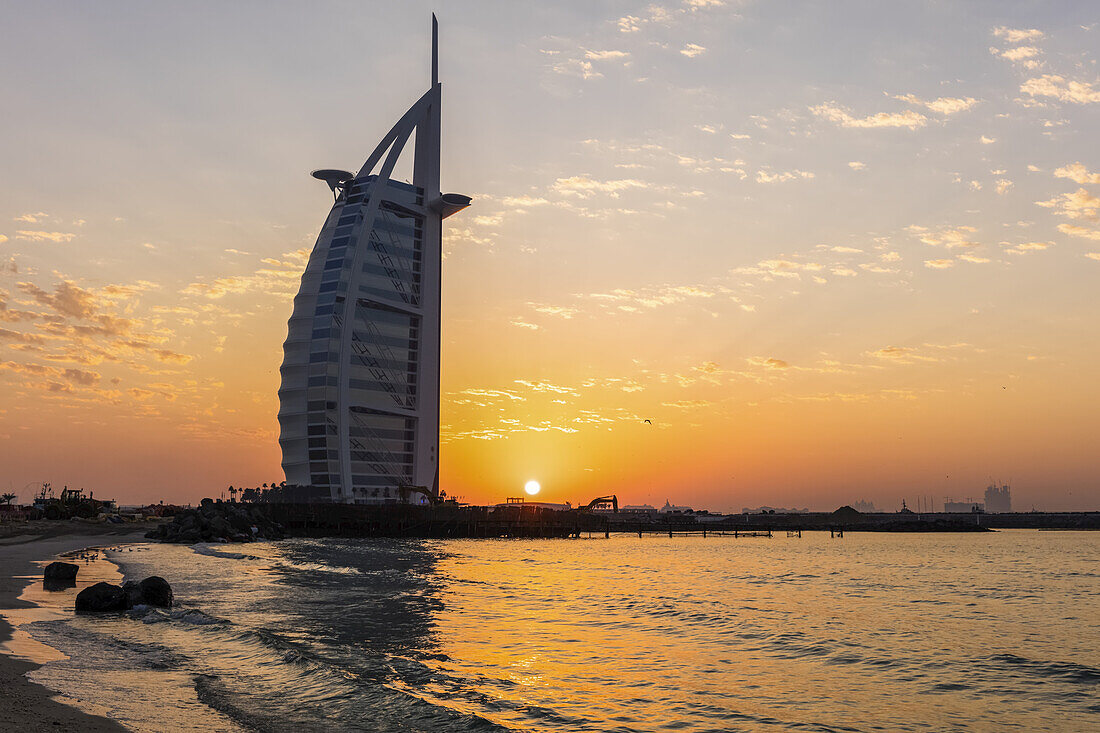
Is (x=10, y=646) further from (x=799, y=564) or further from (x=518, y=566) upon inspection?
(x=799, y=564)

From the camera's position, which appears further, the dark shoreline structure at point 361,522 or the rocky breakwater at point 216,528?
the dark shoreline structure at point 361,522

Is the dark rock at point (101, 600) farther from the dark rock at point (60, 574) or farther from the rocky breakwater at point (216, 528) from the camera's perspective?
the rocky breakwater at point (216, 528)

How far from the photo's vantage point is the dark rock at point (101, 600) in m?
26.3

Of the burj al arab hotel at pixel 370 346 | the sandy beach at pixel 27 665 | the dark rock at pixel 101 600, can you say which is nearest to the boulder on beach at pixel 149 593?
the dark rock at pixel 101 600

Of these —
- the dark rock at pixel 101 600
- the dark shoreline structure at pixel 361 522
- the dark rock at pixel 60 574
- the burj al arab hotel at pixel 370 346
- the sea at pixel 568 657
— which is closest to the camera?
the sea at pixel 568 657

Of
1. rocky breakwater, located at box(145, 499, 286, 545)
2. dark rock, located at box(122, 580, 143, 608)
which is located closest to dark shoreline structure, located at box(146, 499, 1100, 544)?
rocky breakwater, located at box(145, 499, 286, 545)

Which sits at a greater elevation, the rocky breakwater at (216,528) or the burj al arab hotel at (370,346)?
the burj al arab hotel at (370,346)

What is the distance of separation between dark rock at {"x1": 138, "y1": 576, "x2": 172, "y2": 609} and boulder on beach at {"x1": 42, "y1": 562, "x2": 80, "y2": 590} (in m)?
7.72

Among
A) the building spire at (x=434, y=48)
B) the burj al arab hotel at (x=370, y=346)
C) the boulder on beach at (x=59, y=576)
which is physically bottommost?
the boulder on beach at (x=59, y=576)

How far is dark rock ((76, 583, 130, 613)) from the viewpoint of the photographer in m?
26.3

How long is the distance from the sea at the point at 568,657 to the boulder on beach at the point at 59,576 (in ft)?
12.5

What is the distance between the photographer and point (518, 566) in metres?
63.6

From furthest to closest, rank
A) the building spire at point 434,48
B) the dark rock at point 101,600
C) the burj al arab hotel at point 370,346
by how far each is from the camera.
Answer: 1. the building spire at point 434,48
2. the burj al arab hotel at point 370,346
3. the dark rock at point 101,600

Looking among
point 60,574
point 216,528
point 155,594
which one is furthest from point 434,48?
point 155,594
